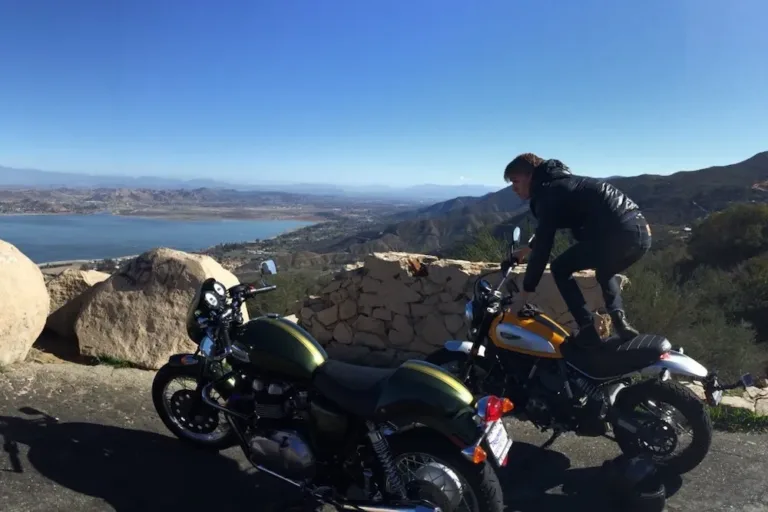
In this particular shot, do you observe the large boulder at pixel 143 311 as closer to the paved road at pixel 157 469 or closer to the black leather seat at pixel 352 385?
the paved road at pixel 157 469

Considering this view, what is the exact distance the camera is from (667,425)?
3.67 metres

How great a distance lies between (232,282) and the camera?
6109mm

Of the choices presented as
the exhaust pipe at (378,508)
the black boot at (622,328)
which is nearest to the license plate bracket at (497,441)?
the exhaust pipe at (378,508)

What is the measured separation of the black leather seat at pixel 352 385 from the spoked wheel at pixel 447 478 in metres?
0.27

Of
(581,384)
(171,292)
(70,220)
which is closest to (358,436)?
(581,384)

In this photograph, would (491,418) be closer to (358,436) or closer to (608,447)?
(358,436)

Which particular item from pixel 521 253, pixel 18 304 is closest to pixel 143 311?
pixel 18 304

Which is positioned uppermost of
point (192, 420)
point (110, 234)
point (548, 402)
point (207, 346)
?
point (207, 346)

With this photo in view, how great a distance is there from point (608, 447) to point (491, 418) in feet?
8.02

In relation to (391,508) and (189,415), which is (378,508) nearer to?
(391,508)

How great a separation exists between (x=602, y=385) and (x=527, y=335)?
614mm

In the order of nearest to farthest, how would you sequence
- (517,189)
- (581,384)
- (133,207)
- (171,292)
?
(581,384) < (517,189) < (171,292) < (133,207)

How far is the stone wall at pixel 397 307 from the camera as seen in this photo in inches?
250

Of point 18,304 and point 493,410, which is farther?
point 18,304
